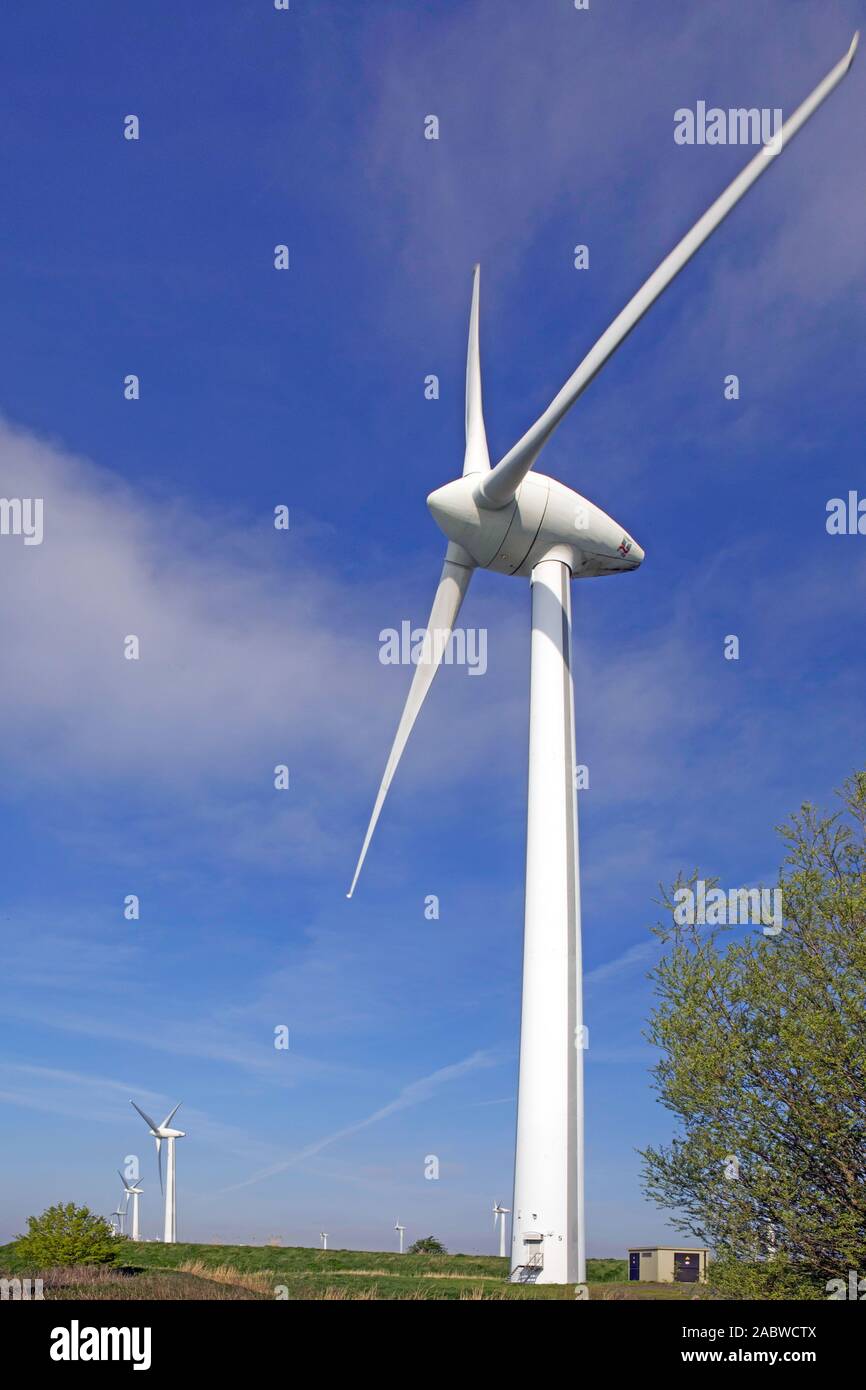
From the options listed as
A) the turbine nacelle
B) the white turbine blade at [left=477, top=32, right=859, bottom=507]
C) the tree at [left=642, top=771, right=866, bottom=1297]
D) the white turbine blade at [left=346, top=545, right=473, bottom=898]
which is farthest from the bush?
the white turbine blade at [left=477, top=32, right=859, bottom=507]

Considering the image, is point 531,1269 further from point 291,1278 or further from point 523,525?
point 523,525

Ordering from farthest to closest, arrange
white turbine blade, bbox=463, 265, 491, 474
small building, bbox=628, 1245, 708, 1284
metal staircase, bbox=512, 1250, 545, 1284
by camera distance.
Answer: small building, bbox=628, 1245, 708, 1284
white turbine blade, bbox=463, 265, 491, 474
metal staircase, bbox=512, 1250, 545, 1284

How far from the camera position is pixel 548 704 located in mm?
35031

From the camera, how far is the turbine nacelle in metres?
37.7

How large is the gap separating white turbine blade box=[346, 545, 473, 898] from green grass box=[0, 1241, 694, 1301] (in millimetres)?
15733

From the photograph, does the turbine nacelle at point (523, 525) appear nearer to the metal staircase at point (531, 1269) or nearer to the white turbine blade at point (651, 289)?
the white turbine blade at point (651, 289)

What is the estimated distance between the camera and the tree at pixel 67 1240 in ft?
118

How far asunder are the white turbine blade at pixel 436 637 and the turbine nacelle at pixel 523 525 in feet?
2.72

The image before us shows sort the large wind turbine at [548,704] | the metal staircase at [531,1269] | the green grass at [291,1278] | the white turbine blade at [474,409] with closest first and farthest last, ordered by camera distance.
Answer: the green grass at [291,1278] < the metal staircase at [531,1269] < the large wind turbine at [548,704] < the white turbine blade at [474,409]

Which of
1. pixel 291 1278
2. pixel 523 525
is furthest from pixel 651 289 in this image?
pixel 291 1278

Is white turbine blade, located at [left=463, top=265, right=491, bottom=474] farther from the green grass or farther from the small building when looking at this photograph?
the small building

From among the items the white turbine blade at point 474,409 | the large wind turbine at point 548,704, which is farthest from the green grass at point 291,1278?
the white turbine blade at point 474,409

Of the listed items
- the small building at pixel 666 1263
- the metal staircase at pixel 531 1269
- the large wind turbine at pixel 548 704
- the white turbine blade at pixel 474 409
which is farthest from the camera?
the small building at pixel 666 1263

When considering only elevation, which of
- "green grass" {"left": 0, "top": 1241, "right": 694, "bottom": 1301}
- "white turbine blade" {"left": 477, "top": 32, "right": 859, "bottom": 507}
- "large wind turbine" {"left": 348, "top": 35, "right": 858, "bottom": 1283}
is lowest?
"green grass" {"left": 0, "top": 1241, "right": 694, "bottom": 1301}
